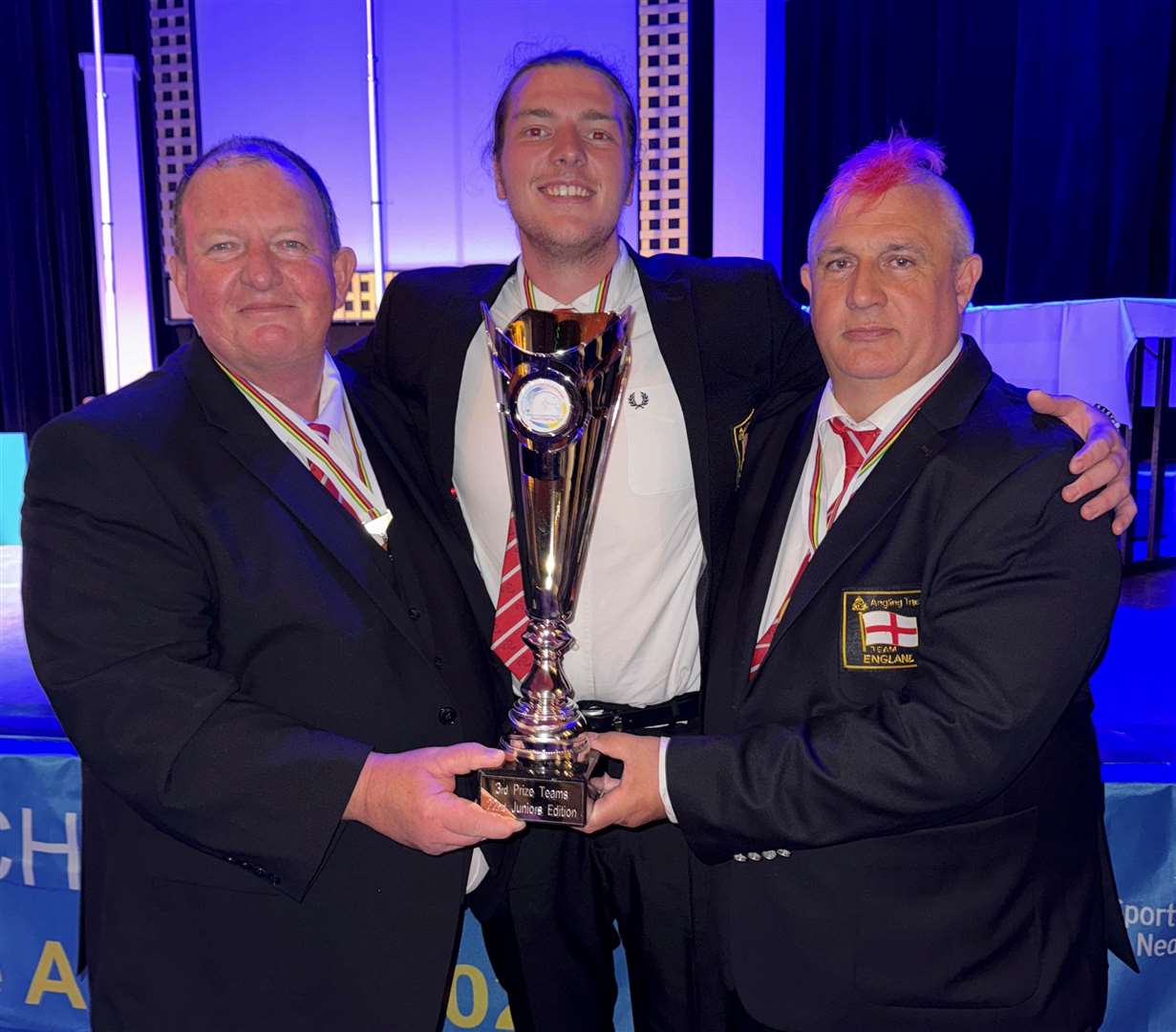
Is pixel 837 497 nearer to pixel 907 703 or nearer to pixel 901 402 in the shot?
pixel 901 402

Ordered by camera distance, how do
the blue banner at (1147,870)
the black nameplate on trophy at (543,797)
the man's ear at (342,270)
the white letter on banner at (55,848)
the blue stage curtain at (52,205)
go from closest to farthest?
the black nameplate on trophy at (543,797) < the man's ear at (342,270) < the blue banner at (1147,870) < the white letter on banner at (55,848) < the blue stage curtain at (52,205)

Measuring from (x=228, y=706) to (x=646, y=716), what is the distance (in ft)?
2.78

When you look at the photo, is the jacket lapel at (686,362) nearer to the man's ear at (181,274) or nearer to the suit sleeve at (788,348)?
the suit sleeve at (788,348)

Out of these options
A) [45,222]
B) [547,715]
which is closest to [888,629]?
[547,715]

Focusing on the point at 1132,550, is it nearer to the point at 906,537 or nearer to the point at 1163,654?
the point at 1163,654

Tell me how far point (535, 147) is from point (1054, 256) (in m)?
7.10

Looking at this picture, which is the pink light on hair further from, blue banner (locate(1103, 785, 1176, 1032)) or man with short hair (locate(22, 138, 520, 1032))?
blue banner (locate(1103, 785, 1176, 1032))

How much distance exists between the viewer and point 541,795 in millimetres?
1355

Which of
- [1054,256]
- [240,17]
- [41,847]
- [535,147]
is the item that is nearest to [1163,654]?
[535,147]

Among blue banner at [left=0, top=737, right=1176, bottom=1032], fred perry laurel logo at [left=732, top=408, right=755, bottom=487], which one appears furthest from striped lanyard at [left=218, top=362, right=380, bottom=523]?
blue banner at [left=0, top=737, right=1176, bottom=1032]

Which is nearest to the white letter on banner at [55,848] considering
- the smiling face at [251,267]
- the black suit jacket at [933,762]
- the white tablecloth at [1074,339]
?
the smiling face at [251,267]

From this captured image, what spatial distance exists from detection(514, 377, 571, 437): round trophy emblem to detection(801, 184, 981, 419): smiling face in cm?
53

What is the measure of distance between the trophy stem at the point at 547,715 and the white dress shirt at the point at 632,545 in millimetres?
466

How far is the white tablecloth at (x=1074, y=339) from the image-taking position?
459 centimetres
